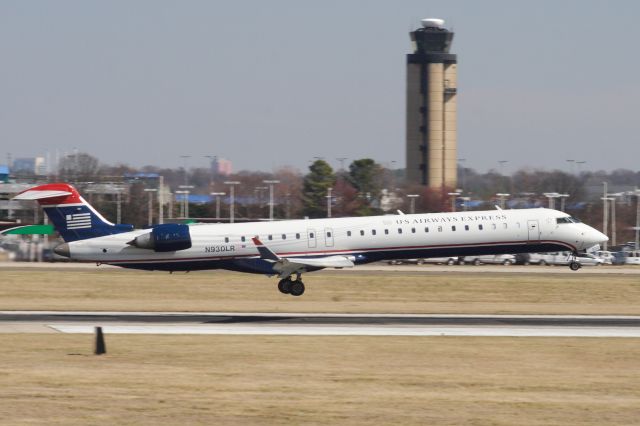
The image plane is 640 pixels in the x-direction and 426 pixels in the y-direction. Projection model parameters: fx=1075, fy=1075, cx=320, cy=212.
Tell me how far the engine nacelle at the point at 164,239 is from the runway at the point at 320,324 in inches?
150

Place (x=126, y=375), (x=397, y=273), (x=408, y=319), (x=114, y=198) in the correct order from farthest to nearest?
(x=114, y=198)
(x=397, y=273)
(x=408, y=319)
(x=126, y=375)

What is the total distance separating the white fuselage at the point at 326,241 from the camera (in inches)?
1663

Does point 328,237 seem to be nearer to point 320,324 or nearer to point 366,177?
point 320,324

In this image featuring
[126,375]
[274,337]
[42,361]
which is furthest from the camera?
[274,337]

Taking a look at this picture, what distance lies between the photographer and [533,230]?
4412 cm

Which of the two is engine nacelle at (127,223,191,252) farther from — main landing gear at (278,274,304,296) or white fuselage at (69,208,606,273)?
main landing gear at (278,274,304,296)

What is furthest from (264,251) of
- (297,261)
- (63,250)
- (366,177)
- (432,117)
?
(432,117)

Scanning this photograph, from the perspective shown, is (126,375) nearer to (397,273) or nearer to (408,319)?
(408,319)

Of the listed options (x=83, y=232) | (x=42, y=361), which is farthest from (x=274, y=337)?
(x=83, y=232)

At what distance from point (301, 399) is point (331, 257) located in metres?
21.2

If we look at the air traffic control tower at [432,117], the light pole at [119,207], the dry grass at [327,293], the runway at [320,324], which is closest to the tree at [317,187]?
the air traffic control tower at [432,117]

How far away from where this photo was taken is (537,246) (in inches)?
1756

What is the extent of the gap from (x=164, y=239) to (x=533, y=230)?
15.0 metres

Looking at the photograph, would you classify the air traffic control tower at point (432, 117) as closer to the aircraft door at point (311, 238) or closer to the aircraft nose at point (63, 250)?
the aircraft door at point (311, 238)
